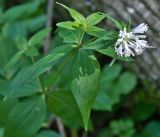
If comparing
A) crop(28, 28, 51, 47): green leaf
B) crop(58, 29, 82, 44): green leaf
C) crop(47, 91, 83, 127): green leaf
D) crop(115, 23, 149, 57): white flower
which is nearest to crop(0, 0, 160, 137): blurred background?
crop(47, 91, 83, 127): green leaf

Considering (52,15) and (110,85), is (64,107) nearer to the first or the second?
(110,85)

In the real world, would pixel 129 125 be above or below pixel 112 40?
below

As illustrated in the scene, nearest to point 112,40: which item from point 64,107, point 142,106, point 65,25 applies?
point 65,25

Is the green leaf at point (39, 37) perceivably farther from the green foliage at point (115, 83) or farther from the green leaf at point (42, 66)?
the green foliage at point (115, 83)

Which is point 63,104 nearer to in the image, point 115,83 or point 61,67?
point 61,67

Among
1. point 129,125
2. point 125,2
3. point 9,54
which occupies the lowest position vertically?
point 129,125
